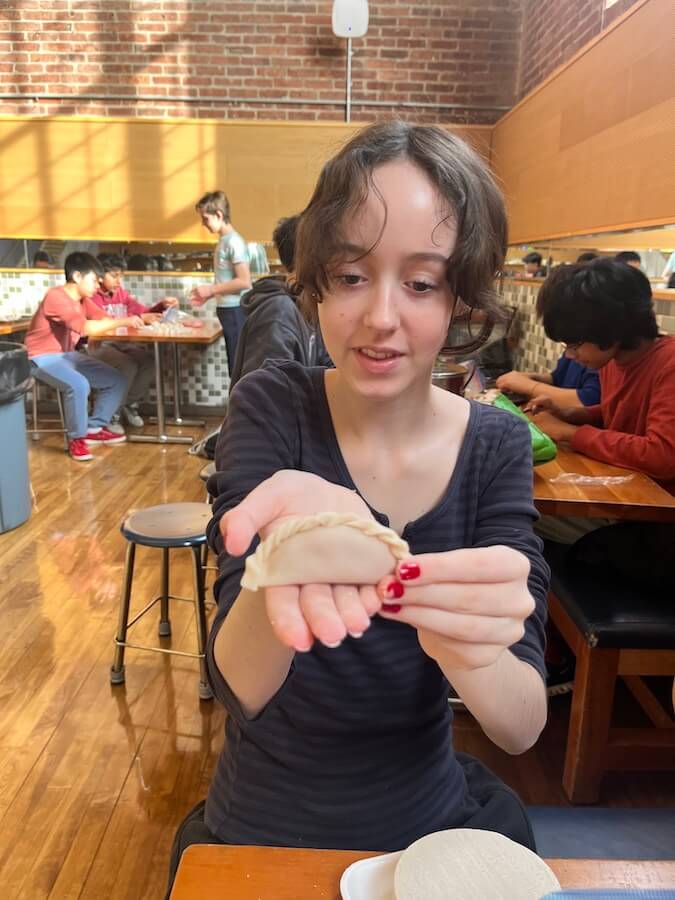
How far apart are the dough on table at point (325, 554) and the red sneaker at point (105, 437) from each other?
16.8ft

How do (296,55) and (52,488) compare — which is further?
(296,55)

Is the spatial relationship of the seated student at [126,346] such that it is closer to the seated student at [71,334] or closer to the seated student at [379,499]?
the seated student at [71,334]

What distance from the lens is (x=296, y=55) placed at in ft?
18.9

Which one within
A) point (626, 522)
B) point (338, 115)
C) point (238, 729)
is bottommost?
point (626, 522)

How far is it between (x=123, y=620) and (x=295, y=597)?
1.97m

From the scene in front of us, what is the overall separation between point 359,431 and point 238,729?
1.50 ft

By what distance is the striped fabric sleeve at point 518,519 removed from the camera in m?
0.88

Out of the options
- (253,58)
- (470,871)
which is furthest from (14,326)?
(470,871)

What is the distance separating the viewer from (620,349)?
2230 millimetres

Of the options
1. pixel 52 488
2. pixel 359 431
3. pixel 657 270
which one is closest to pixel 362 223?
pixel 359 431

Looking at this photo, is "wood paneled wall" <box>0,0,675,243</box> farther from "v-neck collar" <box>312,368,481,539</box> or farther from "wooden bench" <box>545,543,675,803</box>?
"v-neck collar" <box>312,368,481,539</box>

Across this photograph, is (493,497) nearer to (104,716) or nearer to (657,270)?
(104,716)

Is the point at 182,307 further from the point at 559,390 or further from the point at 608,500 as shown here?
the point at 608,500

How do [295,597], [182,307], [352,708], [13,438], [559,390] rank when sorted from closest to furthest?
[295,597]
[352,708]
[559,390]
[13,438]
[182,307]
